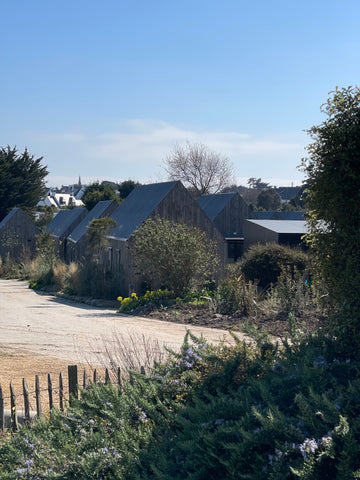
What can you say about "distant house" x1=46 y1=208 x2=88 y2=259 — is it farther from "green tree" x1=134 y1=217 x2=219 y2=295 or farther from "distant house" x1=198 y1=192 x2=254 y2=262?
"green tree" x1=134 y1=217 x2=219 y2=295

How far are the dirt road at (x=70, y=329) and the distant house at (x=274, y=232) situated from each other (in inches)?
442

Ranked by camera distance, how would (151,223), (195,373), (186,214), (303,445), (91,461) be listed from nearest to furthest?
(303,445) → (91,461) → (195,373) → (151,223) → (186,214)

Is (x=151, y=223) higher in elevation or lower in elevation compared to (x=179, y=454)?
higher

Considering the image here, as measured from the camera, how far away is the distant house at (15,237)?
41250 mm

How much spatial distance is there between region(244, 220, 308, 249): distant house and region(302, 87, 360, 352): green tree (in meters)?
20.5

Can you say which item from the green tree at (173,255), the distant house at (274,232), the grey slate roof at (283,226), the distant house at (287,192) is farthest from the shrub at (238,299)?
the distant house at (287,192)

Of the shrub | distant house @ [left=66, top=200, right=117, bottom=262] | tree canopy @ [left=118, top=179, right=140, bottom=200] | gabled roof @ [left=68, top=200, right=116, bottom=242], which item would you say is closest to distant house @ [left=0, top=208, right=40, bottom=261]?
distant house @ [left=66, top=200, right=117, bottom=262]

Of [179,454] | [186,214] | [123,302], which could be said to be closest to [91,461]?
[179,454]

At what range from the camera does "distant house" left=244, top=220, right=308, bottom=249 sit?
28.2 meters

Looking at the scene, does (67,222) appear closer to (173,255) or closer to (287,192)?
(173,255)

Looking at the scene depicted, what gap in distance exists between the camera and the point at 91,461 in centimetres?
470

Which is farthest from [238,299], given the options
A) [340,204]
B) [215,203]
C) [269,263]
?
[215,203]

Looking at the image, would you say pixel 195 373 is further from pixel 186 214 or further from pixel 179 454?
pixel 186 214

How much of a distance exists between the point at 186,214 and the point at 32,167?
3699 cm
